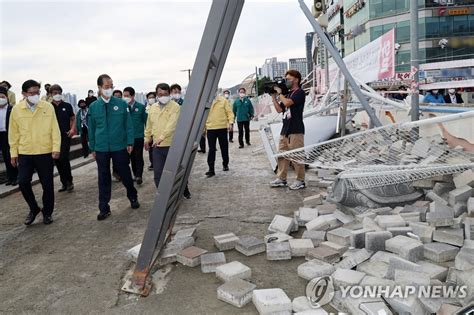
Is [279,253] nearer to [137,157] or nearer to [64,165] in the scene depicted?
[137,157]

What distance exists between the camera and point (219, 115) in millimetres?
6867

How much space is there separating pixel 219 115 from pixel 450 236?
4594 millimetres

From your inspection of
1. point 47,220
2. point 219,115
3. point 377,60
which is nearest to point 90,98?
point 219,115

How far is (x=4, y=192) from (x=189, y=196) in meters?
3.20

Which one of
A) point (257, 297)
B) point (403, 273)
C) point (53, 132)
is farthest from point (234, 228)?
point (53, 132)

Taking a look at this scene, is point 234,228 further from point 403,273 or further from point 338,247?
point 403,273

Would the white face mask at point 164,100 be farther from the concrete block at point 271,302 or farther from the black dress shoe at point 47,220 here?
the concrete block at point 271,302

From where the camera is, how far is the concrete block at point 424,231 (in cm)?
305

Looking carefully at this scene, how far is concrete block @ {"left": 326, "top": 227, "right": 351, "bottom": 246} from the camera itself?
3.20 meters

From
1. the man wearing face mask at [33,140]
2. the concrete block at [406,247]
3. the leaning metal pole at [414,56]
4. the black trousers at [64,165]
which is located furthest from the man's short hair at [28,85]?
the leaning metal pole at [414,56]

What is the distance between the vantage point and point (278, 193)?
5.28m

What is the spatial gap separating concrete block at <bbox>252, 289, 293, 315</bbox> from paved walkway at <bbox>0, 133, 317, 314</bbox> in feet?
0.32

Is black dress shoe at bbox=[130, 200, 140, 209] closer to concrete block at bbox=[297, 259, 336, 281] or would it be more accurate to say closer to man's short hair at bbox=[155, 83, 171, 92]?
man's short hair at bbox=[155, 83, 171, 92]

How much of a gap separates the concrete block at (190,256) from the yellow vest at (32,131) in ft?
7.45
